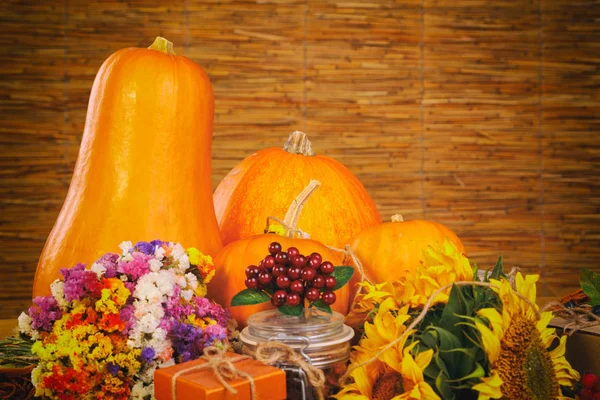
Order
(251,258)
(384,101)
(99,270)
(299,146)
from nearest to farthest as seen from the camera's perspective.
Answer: (99,270)
(251,258)
(299,146)
(384,101)

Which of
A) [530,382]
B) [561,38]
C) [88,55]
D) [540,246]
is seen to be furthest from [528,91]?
[530,382]

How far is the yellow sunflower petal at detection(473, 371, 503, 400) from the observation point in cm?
65

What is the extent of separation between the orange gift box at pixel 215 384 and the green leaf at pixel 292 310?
0.10 m

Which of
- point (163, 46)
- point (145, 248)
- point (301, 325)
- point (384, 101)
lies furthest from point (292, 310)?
point (384, 101)

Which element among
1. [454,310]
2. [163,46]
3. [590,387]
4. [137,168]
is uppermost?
[163,46]

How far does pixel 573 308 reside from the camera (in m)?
0.90

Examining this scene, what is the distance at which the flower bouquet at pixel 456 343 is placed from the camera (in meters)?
0.68

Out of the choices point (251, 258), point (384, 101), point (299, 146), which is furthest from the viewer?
point (384, 101)

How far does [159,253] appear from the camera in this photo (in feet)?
2.80

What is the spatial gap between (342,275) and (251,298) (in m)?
0.13

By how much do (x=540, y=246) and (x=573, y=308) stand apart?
2.71 m

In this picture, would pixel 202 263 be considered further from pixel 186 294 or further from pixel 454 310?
pixel 454 310

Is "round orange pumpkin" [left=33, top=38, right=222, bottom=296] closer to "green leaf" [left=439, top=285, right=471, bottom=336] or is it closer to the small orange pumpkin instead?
the small orange pumpkin

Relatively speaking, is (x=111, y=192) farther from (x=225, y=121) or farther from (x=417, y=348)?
(x=225, y=121)
